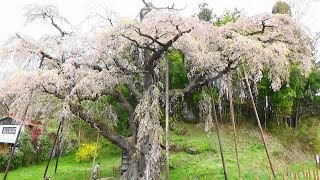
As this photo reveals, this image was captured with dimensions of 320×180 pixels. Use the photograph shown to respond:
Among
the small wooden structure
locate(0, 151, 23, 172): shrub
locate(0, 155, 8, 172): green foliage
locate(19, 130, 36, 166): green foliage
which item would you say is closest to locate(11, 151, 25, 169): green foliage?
locate(0, 151, 23, 172): shrub

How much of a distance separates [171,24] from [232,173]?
6.41 m

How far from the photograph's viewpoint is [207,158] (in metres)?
16.8

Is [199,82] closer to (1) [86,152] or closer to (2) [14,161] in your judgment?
(1) [86,152]

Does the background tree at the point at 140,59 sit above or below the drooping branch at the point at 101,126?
above

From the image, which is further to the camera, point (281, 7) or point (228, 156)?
point (281, 7)

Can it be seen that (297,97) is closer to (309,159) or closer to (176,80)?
(309,159)

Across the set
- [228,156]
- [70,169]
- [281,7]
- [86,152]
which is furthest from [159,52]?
[281,7]

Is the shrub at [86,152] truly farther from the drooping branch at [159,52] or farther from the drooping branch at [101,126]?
the drooping branch at [159,52]

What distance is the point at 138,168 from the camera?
12.6m

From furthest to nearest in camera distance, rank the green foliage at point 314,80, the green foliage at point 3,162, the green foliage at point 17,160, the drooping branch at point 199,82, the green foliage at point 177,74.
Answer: the green foliage at point 17,160 < the green foliage at point 3,162 < the green foliage at point 314,80 < the green foliage at point 177,74 < the drooping branch at point 199,82

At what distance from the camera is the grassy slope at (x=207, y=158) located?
48.4ft

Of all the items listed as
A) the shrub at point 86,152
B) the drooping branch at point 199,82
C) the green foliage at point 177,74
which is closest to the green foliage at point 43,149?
the shrub at point 86,152

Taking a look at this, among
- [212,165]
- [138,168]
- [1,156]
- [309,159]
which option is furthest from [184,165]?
[1,156]

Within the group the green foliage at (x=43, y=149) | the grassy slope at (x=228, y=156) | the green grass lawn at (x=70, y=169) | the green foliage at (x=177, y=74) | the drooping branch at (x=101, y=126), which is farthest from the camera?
the green foliage at (x=43, y=149)
